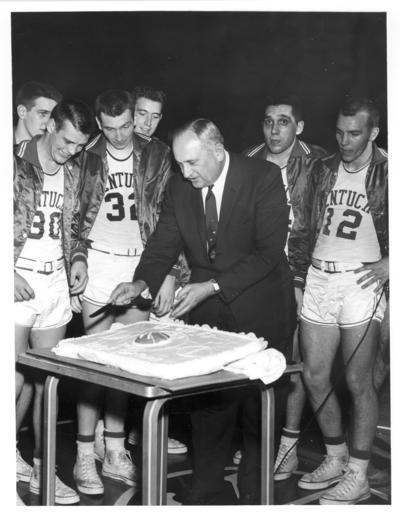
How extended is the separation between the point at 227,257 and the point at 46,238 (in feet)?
2.41

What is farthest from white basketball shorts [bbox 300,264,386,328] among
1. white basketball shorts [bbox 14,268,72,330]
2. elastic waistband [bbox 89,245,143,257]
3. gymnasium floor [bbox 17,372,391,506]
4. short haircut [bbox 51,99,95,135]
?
short haircut [bbox 51,99,95,135]

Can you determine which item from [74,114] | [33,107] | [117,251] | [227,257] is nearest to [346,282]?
[227,257]

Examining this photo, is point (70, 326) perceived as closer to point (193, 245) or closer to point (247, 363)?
point (193, 245)

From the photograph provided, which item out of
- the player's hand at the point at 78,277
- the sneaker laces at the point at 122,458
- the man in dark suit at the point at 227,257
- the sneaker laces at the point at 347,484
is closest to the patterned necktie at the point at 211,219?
the man in dark suit at the point at 227,257

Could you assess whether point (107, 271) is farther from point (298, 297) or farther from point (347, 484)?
point (347, 484)

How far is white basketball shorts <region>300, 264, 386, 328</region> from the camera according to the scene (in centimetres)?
305

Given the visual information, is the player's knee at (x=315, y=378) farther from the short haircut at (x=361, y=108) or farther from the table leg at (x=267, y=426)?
the short haircut at (x=361, y=108)

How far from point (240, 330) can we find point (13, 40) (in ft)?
4.72

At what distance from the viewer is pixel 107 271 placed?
319 centimetres

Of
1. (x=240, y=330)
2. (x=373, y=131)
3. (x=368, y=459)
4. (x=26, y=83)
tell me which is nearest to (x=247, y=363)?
(x=240, y=330)

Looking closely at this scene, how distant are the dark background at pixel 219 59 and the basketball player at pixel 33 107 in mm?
32

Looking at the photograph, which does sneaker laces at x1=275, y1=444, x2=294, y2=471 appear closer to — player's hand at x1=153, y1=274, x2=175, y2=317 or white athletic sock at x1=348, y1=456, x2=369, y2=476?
white athletic sock at x1=348, y1=456, x2=369, y2=476

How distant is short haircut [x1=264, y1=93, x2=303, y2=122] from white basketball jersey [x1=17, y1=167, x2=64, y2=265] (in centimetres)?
89

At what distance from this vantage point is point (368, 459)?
3.03 meters
